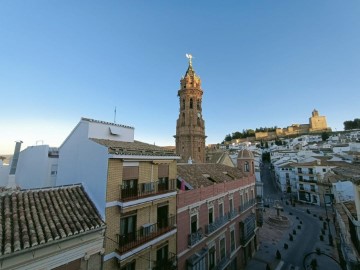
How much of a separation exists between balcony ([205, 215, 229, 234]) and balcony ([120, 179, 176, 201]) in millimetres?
5337

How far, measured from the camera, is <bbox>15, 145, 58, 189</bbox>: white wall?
1568cm

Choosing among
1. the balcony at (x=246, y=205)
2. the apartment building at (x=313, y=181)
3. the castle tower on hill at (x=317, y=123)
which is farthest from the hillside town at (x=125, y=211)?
the castle tower on hill at (x=317, y=123)

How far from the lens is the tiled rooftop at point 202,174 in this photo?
17.7 m

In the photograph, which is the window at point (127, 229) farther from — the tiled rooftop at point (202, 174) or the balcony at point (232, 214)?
the balcony at point (232, 214)

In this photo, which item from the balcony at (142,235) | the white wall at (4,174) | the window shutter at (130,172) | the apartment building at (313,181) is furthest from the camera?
the apartment building at (313,181)

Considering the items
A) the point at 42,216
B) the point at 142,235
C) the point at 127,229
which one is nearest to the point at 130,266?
the point at 142,235

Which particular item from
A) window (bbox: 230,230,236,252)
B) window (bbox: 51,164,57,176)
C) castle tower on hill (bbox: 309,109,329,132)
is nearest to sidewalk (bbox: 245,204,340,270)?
window (bbox: 230,230,236,252)

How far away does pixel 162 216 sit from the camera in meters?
13.4

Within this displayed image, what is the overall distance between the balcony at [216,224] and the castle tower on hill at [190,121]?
21.8 metres

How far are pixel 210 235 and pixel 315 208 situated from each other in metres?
41.4

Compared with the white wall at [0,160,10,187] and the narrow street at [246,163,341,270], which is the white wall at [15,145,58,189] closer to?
A: the white wall at [0,160,10,187]

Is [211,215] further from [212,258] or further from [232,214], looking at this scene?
[232,214]

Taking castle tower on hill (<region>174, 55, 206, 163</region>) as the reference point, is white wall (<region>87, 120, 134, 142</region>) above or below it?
below

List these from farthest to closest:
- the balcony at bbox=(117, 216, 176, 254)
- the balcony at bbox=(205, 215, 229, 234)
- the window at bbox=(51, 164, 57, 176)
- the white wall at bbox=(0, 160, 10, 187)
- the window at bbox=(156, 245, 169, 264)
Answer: the white wall at bbox=(0, 160, 10, 187)
the balcony at bbox=(205, 215, 229, 234)
the window at bbox=(51, 164, 57, 176)
the window at bbox=(156, 245, 169, 264)
the balcony at bbox=(117, 216, 176, 254)
